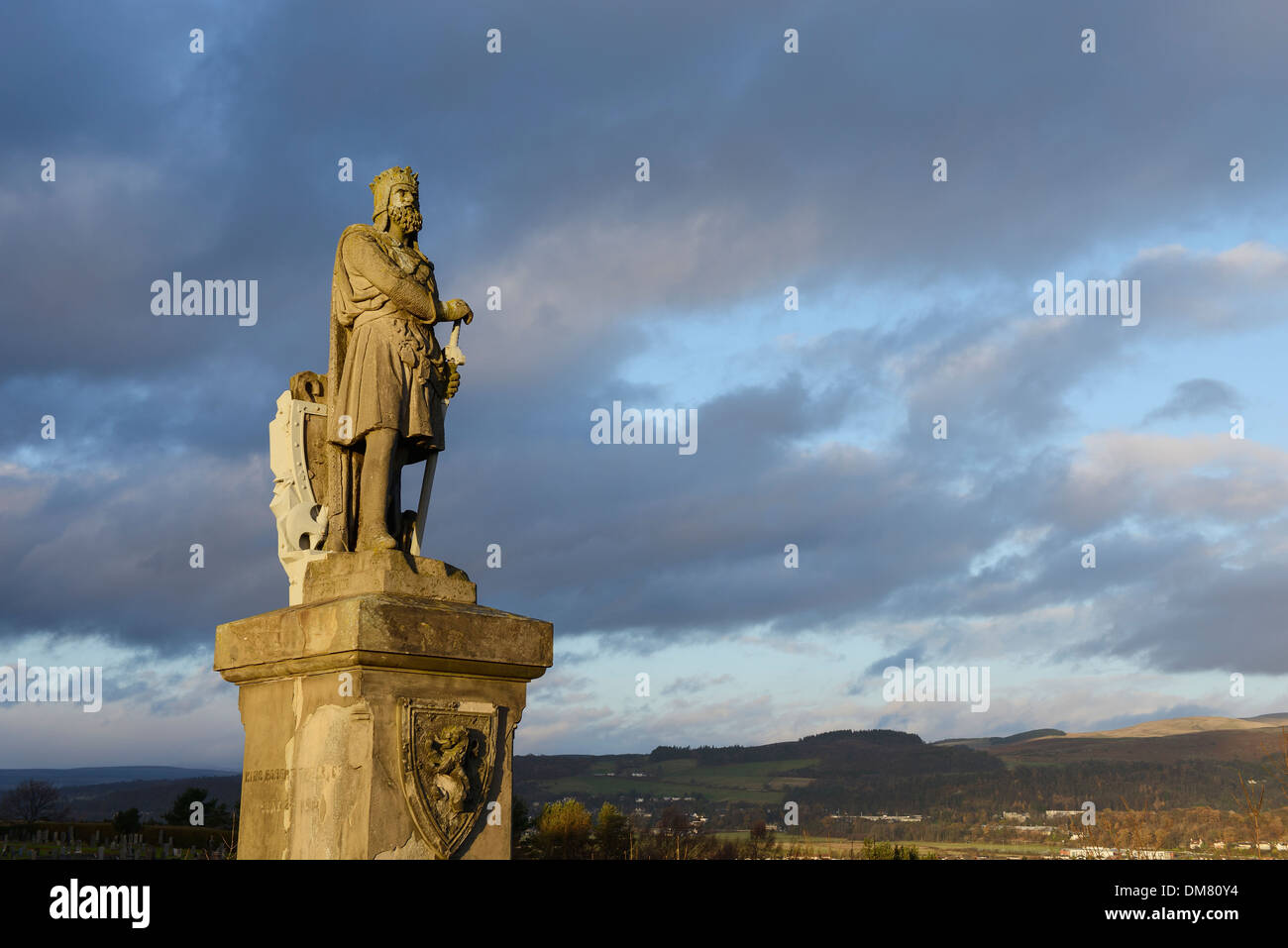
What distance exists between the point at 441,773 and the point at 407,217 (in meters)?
4.07

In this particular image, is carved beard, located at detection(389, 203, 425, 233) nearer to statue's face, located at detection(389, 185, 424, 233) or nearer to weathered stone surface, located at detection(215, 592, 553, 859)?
statue's face, located at detection(389, 185, 424, 233)

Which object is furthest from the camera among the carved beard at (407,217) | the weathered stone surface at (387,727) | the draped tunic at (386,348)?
the carved beard at (407,217)

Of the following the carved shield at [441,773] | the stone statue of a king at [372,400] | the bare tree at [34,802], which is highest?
the stone statue of a king at [372,400]

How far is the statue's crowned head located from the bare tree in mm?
54729

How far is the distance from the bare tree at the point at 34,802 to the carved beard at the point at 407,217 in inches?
2159

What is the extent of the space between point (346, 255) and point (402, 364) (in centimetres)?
94

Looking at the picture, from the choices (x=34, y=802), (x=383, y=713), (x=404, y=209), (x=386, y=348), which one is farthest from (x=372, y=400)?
(x=34, y=802)

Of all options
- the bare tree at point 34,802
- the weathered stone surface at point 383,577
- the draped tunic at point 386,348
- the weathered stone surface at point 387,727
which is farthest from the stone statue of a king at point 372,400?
the bare tree at point 34,802

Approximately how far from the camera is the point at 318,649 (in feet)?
25.4

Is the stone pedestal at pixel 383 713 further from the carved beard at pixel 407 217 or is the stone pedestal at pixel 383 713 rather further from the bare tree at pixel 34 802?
the bare tree at pixel 34 802

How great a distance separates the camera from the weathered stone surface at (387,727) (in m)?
7.51

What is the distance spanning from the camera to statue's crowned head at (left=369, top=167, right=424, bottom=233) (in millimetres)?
9008
